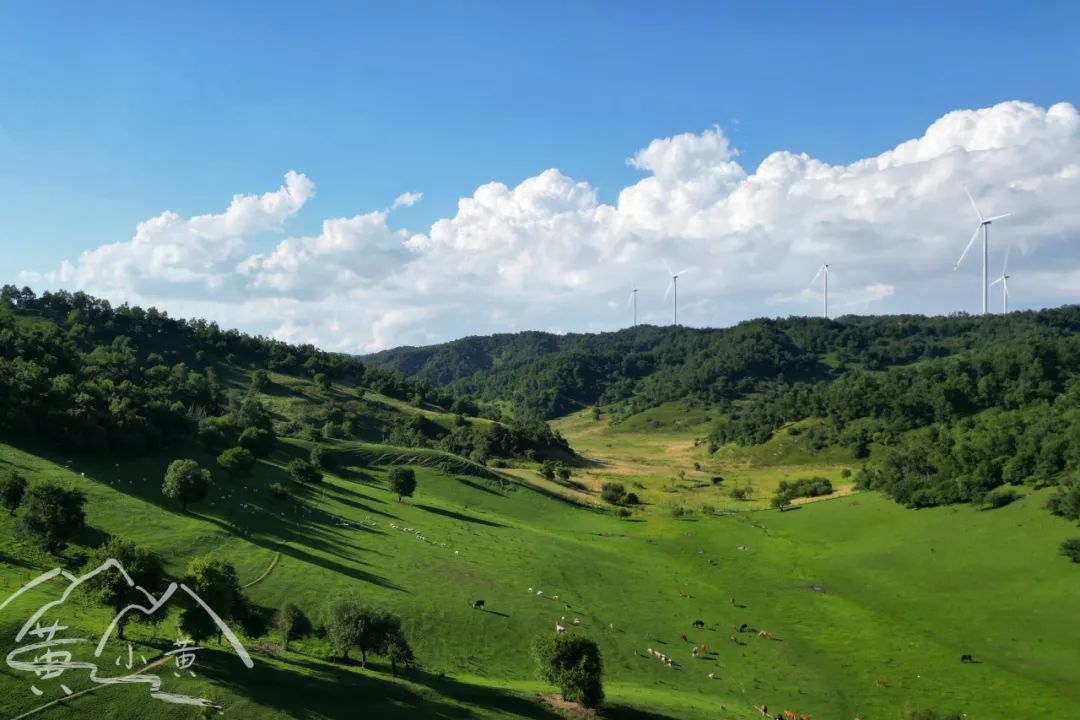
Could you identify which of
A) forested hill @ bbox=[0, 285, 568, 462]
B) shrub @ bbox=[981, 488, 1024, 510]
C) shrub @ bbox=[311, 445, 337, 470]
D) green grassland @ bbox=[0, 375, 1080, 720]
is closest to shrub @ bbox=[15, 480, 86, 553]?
green grassland @ bbox=[0, 375, 1080, 720]

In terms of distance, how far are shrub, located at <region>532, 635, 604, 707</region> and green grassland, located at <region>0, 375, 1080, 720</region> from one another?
179 centimetres

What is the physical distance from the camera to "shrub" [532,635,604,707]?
45.0 m

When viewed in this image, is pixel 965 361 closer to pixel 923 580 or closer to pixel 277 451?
pixel 923 580

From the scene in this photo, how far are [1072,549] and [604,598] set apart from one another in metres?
52.0

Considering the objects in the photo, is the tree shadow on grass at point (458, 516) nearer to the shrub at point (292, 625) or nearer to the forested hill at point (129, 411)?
the forested hill at point (129, 411)

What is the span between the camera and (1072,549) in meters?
76.8

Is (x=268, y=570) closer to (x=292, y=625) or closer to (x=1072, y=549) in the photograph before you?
(x=292, y=625)

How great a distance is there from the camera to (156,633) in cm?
4391

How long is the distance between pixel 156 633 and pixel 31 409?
56.7 meters

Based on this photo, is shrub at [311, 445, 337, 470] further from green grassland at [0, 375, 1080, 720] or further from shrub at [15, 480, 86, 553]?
shrub at [15, 480, 86, 553]

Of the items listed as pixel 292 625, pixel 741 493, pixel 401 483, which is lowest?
pixel 741 493

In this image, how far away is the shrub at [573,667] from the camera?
45.0 meters

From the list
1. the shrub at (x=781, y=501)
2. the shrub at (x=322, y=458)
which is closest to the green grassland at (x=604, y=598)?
the shrub at (x=322, y=458)

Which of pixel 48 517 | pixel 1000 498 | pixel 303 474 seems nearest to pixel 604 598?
pixel 303 474
